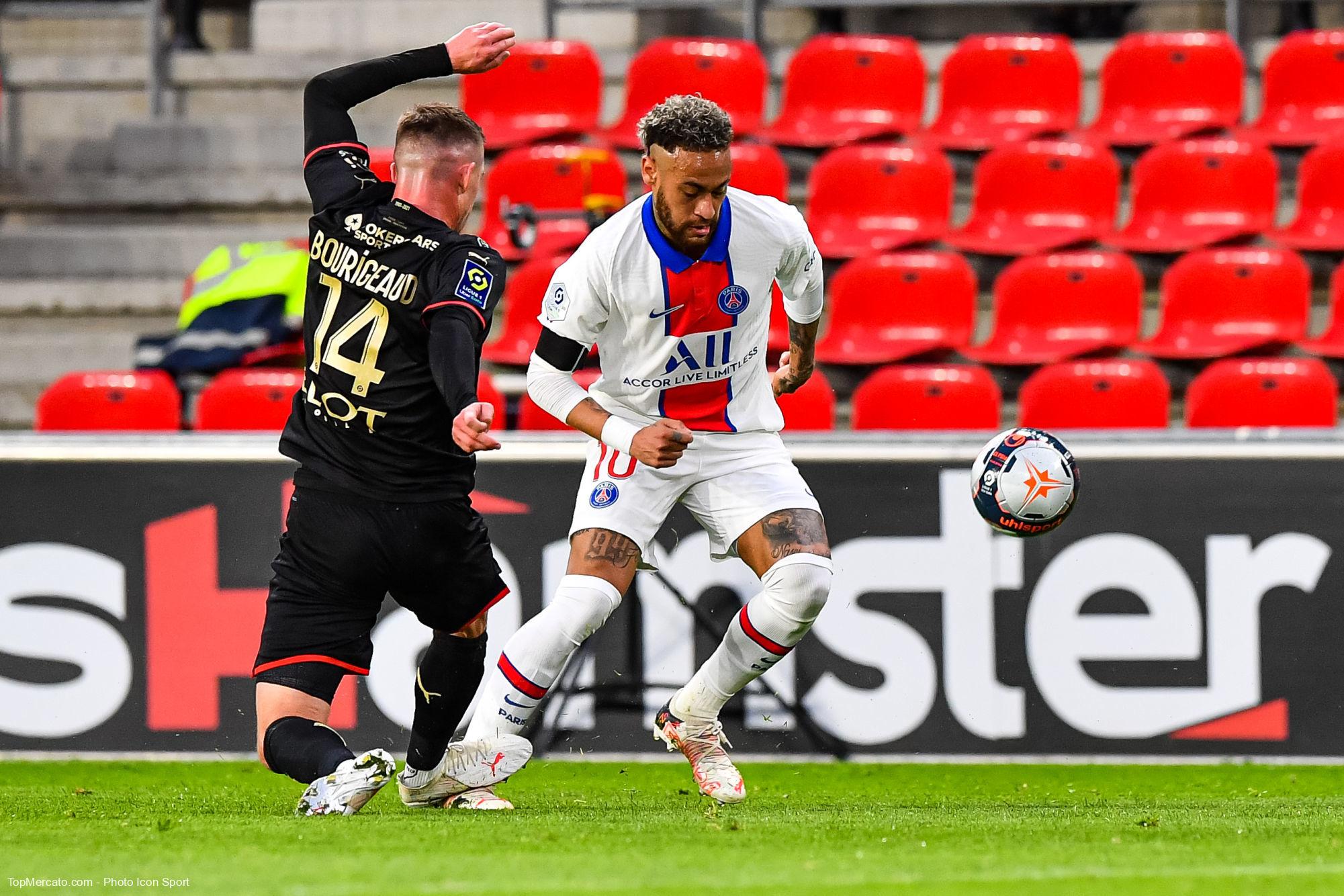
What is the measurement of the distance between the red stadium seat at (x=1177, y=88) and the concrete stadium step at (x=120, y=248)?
188 inches

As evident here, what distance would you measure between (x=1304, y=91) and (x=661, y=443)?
653cm

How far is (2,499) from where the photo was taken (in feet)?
22.0

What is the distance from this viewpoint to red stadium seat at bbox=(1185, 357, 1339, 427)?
24.4 feet

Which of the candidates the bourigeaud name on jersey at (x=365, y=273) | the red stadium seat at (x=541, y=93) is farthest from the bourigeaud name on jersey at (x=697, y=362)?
the red stadium seat at (x=541, y=93)

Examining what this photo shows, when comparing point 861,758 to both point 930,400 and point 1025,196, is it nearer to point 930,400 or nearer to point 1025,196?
point 930,400

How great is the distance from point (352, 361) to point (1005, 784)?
2.89 meters

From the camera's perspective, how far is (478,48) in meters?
4.61

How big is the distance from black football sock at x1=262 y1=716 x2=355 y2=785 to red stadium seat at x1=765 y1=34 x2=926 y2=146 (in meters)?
6.07

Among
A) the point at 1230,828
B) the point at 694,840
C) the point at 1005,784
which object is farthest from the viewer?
the point at 1005,784

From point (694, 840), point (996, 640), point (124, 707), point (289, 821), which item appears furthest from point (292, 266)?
point (694, 840)

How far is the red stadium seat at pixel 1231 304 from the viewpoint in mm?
8297

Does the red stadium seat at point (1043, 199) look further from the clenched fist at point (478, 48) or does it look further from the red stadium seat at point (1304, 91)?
the clenched fist at point (478, 48)

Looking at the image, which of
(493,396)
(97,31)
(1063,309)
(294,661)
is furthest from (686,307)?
(97,31)

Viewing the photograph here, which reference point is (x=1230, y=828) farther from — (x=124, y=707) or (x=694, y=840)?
(x=124, y=707)
